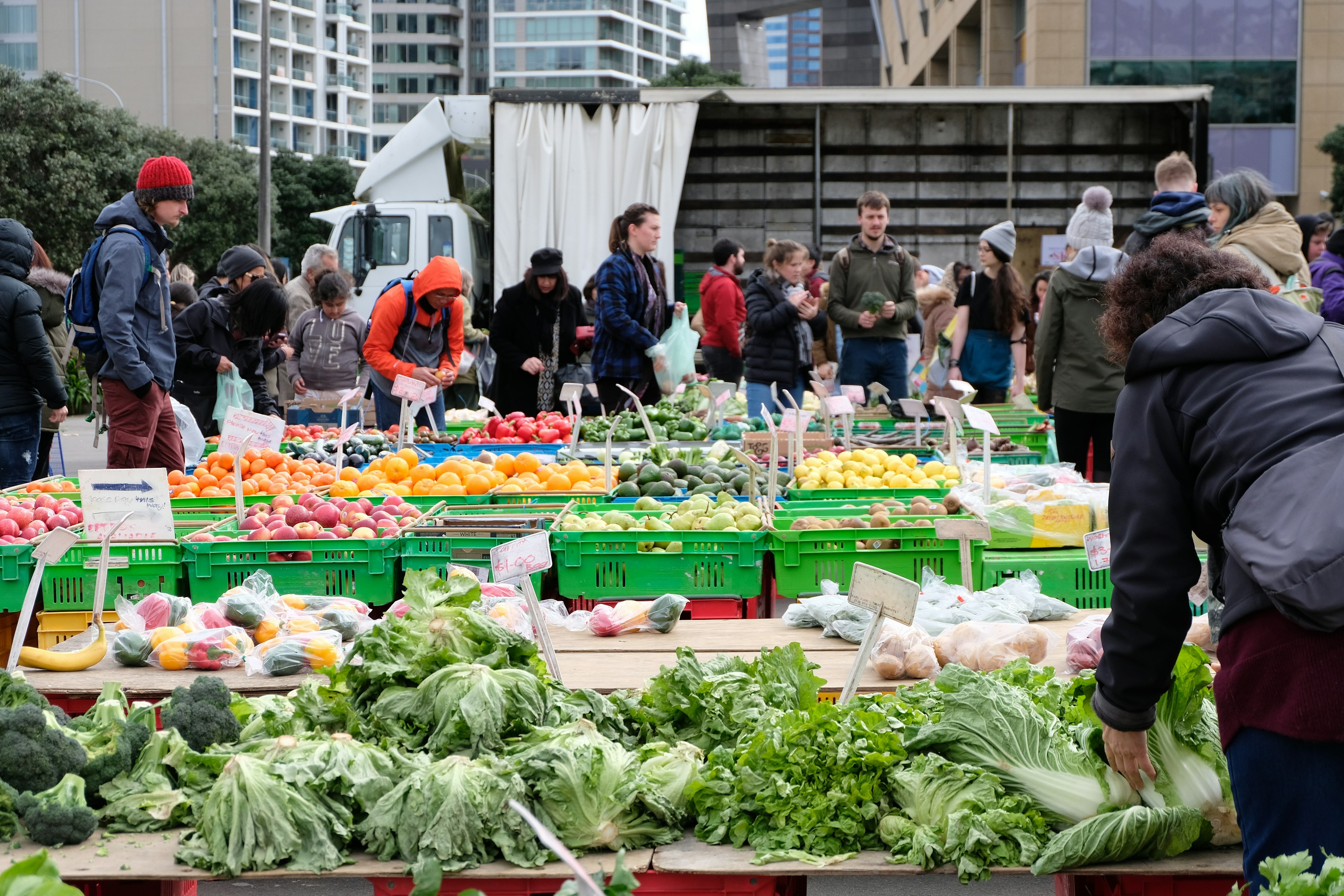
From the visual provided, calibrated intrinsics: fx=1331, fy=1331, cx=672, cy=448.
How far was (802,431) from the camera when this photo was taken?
6.72 m

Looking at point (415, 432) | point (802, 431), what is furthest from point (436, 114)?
point (802, 431)

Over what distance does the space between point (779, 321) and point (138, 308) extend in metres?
4.33

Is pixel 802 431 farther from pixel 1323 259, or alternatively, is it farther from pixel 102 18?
pixel 102 18

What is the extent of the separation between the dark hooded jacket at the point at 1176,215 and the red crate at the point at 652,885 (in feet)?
13.6

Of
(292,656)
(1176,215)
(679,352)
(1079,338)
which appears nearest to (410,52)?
(679,352)

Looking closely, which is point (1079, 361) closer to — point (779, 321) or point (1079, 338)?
point (1079, 338)

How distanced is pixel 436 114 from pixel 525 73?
368 ft

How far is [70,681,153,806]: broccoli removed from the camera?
2.61 m

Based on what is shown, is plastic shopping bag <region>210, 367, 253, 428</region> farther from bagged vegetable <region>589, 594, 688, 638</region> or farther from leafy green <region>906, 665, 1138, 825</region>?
leafy green <region>906, 665, 1138, 825</region>

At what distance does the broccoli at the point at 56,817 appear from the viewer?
7.99 ft

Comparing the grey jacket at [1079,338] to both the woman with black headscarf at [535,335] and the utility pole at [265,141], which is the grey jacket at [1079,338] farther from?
the utility pole at [265,141]

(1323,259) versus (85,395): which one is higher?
(1323,259)

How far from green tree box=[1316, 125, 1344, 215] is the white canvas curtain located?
18142 millimetres

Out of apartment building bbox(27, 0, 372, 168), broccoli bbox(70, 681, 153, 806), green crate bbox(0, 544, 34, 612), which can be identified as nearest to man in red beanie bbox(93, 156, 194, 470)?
green crate bbox(0, 544, 34, 612)
